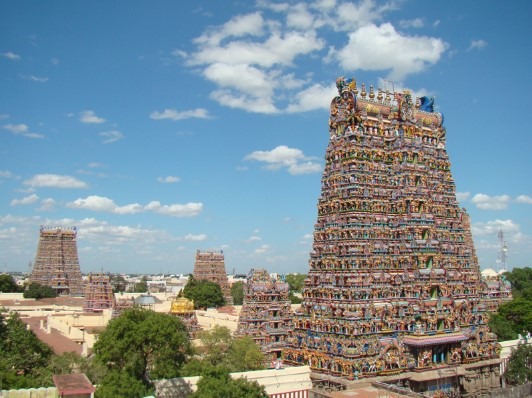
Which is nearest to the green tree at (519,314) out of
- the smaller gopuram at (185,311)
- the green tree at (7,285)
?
the smaller gopuram at (185,311)

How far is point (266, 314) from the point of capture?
158 ft

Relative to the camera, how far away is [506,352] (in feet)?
149

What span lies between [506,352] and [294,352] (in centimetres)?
1787

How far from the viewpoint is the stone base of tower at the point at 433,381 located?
3631 centimetres

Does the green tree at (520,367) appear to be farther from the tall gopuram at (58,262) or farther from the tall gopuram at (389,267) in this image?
the tall gopuram at (58,262)

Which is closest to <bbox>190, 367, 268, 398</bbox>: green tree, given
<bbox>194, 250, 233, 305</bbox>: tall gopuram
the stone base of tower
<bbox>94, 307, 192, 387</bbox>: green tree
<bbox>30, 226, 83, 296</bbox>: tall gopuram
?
<bbox>94, 307, 192, 387</bbox>: green tree

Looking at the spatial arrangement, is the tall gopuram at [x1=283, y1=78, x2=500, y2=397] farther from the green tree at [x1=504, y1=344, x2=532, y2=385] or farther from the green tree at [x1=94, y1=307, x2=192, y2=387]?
the green tree at [x1=94, y1=307, x2=192, y2=387]

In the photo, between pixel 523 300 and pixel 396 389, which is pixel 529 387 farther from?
pixel 523 300

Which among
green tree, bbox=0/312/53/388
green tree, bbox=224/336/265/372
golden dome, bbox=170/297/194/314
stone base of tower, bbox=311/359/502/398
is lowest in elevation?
stone base of tower, bbox=311/359/502/398

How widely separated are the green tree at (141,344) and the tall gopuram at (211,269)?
62503 millimetres

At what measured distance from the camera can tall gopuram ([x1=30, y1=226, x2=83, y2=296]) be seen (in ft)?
320

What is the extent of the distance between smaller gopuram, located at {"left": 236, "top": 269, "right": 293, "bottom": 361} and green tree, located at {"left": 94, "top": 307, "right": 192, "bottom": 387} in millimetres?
14989

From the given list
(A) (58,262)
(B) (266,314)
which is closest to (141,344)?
(B) (266,314)

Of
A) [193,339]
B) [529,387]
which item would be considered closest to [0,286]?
[193,339]
